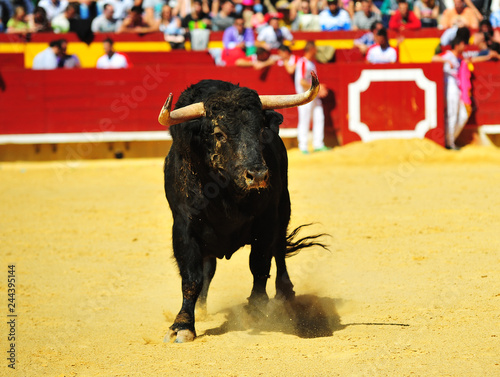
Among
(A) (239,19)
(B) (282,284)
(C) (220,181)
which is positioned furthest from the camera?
(A) (239,19)

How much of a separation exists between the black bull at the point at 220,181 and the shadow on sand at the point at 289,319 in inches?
3.3

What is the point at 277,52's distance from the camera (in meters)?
10.4

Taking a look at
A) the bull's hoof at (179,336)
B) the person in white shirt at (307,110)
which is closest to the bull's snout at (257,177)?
the bull's hoof at (179,336)

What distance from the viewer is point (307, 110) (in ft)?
32.0

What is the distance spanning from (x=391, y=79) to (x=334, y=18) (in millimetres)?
1891

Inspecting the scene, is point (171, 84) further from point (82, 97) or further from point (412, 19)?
point (412, 19)

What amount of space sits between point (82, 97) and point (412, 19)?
4718mm

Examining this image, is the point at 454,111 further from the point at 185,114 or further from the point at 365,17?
the point at 185,114

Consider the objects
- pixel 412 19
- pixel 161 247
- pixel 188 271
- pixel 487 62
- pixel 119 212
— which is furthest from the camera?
pixel 412 19

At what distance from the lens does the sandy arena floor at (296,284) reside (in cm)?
314

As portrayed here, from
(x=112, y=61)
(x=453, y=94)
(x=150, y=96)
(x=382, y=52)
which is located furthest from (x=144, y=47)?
(x=453, y=94)

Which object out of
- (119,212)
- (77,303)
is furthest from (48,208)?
(77,303)

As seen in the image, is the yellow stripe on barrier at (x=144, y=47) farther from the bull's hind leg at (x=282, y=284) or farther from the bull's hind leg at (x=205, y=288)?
the bull's hind leg at (x=282, y=284)

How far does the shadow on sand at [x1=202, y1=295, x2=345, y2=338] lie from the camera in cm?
367
